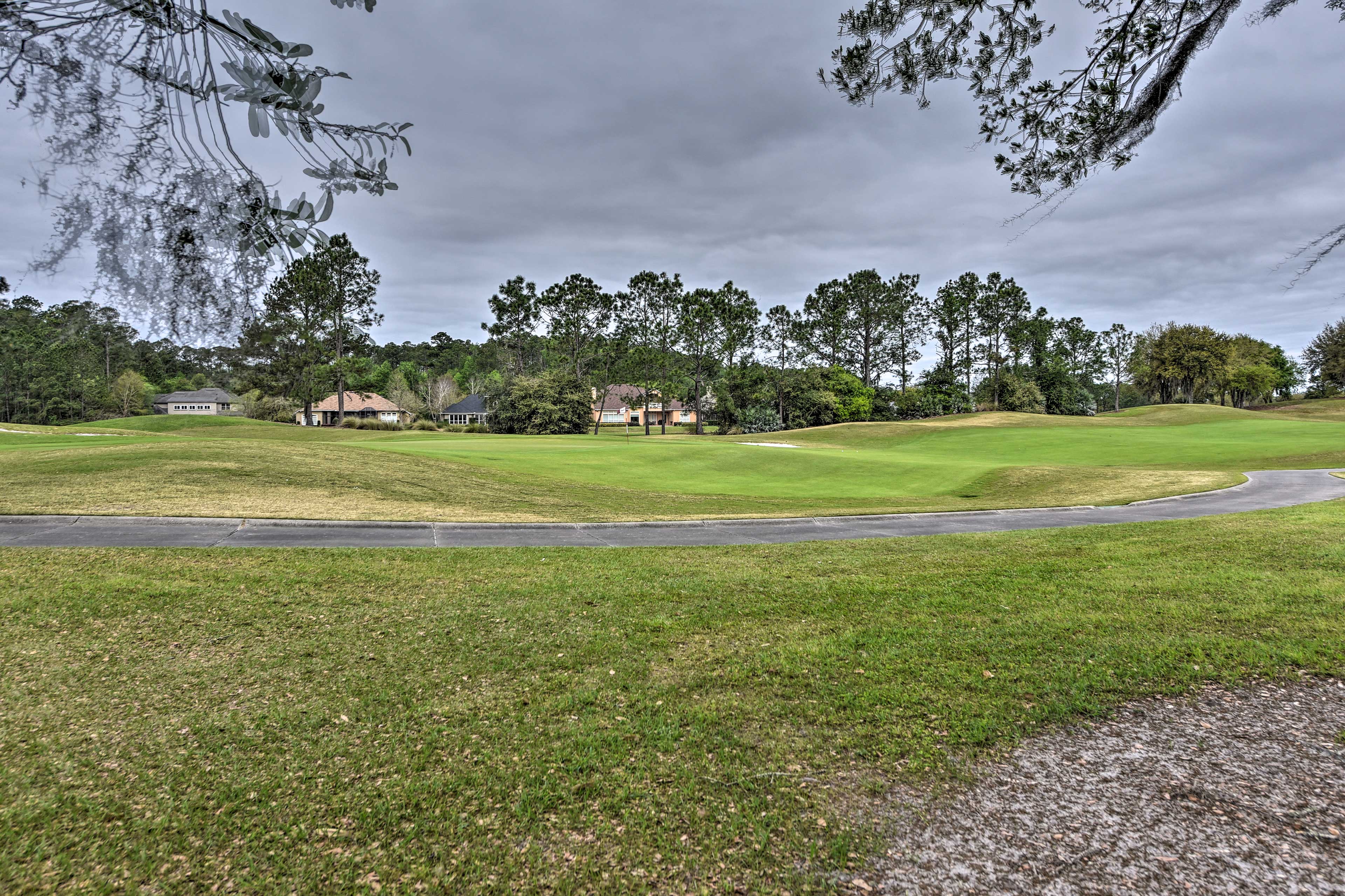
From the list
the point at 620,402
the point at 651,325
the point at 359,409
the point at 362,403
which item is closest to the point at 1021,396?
the point at 651,325

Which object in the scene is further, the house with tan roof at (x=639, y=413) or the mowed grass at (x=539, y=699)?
the house with tan roof at (x=639, y=413)

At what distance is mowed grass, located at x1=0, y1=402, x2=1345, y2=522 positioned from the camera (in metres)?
12.3

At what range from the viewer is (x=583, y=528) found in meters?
12.0

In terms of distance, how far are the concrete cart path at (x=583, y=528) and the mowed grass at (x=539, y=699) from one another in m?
1.15

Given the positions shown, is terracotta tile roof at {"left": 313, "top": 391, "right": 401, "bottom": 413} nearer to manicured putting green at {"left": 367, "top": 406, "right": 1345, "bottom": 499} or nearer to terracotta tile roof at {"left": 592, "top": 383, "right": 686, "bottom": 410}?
terracotta tile roof at {"left": 592, "top": 383, "right": 686, "bottom": 410}

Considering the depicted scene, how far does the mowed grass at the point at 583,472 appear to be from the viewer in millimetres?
12328

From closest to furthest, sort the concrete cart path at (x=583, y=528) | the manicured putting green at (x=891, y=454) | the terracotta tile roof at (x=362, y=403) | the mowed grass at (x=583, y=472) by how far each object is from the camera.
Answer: the concrete cart path at (x=583, y=528), the mowed grass at (x=583, y=472), the manicured putting green at (x=891, y=454), the terracotta tile roof at (x=362, y=403)

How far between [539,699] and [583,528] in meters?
7.76

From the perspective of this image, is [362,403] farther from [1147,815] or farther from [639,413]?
[1147,815]

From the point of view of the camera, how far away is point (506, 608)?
20.7 feet

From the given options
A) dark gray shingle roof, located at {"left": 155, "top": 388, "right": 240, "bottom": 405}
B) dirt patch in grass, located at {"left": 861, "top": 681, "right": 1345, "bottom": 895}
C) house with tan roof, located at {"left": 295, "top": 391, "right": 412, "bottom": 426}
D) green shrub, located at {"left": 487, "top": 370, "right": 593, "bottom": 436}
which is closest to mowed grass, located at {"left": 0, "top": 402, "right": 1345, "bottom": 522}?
dark gray shingle roof, located at {"left": 155, "top": 388, "right": 240, "bottom": 405}

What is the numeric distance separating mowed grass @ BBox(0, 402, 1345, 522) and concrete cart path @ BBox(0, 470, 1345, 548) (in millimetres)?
595

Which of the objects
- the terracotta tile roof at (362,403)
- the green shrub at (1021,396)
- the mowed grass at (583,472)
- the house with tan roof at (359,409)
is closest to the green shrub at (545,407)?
the mowed grass at (583,472)

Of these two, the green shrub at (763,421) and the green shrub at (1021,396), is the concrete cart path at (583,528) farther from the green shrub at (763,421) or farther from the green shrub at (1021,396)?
the green shrub at (1021,396)
